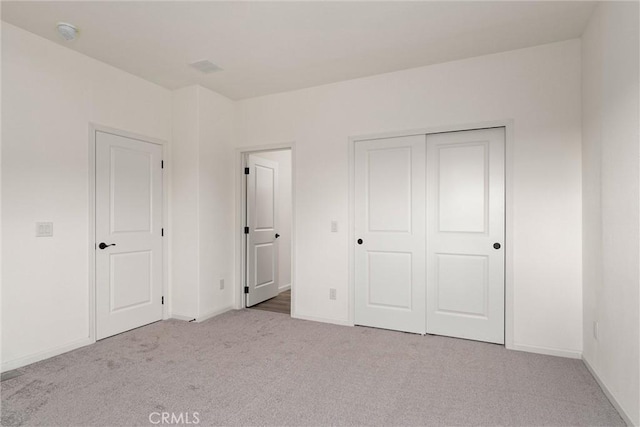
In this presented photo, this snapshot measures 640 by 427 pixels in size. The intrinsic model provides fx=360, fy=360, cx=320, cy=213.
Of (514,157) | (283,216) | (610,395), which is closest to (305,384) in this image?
(610,395)

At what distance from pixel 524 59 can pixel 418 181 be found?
55.5 inches

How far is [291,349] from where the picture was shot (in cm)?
324

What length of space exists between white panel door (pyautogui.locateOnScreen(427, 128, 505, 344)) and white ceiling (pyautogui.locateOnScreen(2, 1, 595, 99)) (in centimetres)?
86

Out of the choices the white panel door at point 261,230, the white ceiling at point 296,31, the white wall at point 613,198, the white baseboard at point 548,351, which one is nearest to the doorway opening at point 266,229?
the white panel door at point 261,230

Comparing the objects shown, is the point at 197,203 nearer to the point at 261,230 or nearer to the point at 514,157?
the point at 261,230

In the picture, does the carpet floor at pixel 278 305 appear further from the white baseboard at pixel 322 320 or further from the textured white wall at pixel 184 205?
the textured white wall at pixel 184 205

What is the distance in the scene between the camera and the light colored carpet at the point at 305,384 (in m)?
2.17

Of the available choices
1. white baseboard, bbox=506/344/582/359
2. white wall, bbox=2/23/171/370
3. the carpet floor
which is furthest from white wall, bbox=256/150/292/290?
white baseboard, bbox=506/344/582/359

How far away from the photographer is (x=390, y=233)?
12.4 feet

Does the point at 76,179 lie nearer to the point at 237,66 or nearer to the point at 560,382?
the point at 237,66

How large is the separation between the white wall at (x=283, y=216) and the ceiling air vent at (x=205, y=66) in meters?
1.84

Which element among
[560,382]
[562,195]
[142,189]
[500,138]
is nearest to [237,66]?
[142,189]

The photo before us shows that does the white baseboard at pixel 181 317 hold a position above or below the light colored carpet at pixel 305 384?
above

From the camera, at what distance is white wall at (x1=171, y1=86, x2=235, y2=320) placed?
4.12 meters
